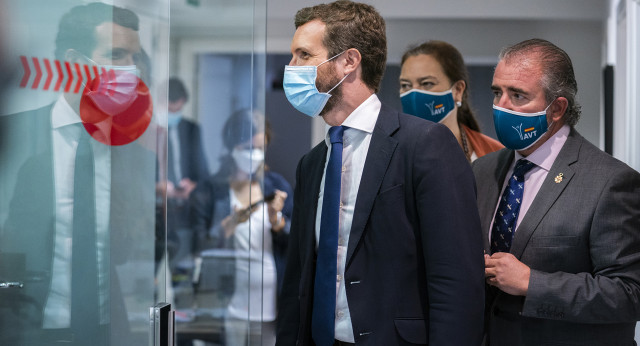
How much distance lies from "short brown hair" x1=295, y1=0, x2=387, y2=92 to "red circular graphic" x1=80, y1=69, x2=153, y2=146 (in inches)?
18.0

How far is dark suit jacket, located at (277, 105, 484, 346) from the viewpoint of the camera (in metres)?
1.59

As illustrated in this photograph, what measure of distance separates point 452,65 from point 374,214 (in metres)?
1.54


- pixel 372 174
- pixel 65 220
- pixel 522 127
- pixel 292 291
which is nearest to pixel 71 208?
pixel 65 220

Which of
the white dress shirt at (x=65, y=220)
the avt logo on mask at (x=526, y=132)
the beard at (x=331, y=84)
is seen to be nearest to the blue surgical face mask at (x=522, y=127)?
the avt logo on mask at (x=526, y=132)

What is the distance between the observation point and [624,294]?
5.65 ft

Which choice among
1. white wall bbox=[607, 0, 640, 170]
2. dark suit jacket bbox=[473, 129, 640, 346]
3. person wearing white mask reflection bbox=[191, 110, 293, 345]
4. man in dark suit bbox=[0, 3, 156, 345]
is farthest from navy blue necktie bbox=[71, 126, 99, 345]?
white wall bbox=[607, 0, 640, 170]

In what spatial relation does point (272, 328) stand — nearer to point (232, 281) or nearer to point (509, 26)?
point (232, 281)

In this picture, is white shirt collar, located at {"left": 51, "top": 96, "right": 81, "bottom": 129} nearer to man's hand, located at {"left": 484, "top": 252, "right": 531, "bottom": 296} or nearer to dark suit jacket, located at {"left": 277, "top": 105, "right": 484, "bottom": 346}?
dark suit jacket, located at {"left": 277, "top": 105, "right": 484, "bottom": 346}

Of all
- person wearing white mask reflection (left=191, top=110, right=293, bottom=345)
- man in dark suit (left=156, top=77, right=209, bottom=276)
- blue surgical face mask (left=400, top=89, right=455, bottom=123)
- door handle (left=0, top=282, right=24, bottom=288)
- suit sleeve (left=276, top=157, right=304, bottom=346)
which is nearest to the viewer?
door handle (left=0, top=282, right=24, bottom=288)

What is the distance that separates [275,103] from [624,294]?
12.2ft

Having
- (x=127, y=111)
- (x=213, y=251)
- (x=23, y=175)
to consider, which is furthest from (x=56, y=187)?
(x=213, y=251)

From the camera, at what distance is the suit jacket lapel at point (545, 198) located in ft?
6.02

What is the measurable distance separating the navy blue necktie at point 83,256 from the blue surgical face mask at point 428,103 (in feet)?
5.09

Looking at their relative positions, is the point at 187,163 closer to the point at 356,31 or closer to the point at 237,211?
the point at 237,211
